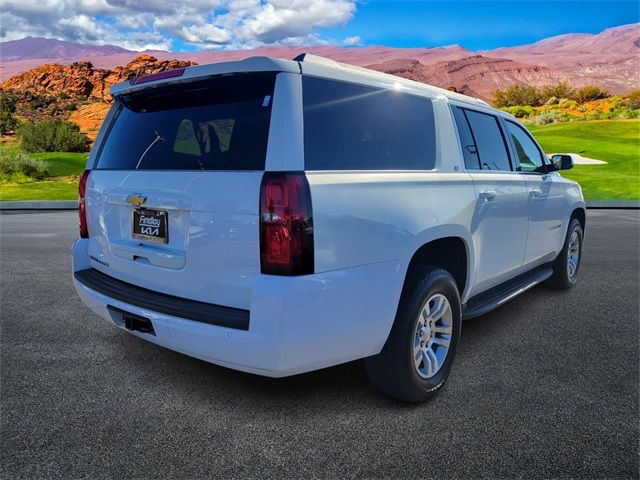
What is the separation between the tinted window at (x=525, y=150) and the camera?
16.1 feet

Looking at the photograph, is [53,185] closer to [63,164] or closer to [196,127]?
[63,164]

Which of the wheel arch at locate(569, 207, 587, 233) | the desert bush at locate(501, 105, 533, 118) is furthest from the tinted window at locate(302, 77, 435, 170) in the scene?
the desert bush at locate(501, 105, 533, 118)

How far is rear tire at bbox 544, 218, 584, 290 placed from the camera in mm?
5824

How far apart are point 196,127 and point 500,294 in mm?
2755

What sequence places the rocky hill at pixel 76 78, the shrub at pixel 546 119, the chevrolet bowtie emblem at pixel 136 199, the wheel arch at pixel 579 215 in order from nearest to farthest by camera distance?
1. the chevrolet bowtie emblem at pixel 136 199
2. the wheel arch at pixel 579 215
3. the shrub at pixel 546 119
4. the rocky hill at pixel 76 78

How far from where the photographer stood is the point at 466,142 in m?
3.87

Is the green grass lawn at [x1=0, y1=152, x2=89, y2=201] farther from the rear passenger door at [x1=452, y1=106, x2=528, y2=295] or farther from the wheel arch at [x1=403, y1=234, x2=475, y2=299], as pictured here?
the wheel arch at [x1=403, y1=234, x2=475, y2=299]

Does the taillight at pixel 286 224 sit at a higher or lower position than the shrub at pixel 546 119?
lower

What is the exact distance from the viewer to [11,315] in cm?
490

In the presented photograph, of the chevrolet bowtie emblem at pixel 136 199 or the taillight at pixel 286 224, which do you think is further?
the chevrolet bowtie emblem at pixel 136 199

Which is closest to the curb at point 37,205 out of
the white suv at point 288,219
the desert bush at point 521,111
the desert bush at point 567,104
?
the white suv at point 288,219

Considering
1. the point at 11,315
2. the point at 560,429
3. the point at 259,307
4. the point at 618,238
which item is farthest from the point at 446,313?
the point at 618,238

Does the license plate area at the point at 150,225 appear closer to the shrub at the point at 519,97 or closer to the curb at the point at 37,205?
the curb at the point at 37,205

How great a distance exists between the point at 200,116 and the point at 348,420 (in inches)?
76.0
